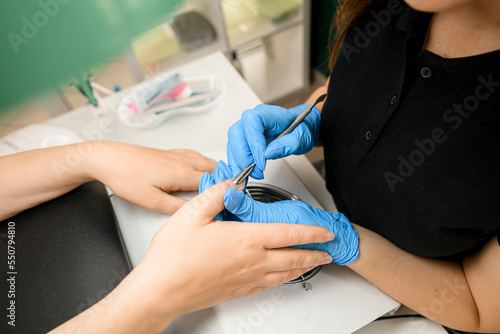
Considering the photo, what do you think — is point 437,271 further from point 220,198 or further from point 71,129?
point 71,129

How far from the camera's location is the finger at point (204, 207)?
0.59m

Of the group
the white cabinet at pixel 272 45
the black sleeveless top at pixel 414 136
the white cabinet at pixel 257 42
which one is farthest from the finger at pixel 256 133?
the white cabinet at pixel 272 45

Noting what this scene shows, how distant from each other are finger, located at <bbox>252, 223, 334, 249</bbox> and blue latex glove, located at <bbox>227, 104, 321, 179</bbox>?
18 cm

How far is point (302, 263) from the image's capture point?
0.63 metres

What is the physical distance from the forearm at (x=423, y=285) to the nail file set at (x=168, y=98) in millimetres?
748

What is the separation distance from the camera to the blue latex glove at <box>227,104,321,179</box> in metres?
0.74

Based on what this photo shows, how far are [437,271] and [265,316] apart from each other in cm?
42

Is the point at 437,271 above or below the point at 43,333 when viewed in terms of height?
below

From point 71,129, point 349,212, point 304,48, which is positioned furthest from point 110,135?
point 304,48

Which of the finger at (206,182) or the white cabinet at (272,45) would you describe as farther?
the white cabinet at (272,45)

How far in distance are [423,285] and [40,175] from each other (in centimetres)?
100

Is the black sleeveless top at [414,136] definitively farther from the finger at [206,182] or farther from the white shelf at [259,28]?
the white shelf at [259,28]

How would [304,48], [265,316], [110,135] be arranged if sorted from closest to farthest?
[265,316] → [110,135] → [304,48]

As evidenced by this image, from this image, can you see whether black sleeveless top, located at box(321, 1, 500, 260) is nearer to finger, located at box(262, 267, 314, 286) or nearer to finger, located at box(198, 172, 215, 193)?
finger, located at box(262, 267, 314, 286)
